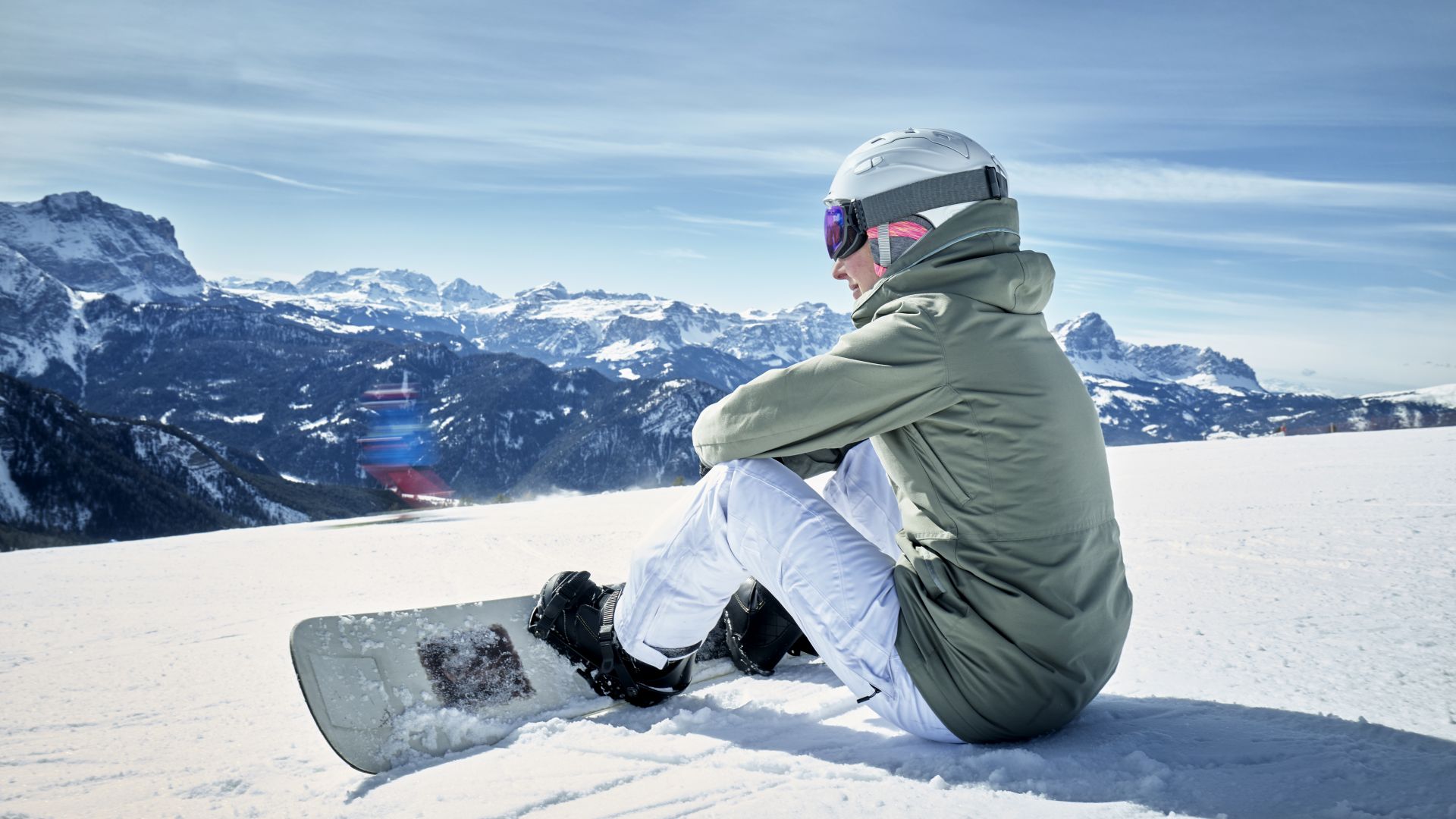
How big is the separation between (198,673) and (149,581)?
3.22 metres

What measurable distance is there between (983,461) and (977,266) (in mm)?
505

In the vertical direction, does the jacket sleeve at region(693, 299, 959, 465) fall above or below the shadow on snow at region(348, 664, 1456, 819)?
above

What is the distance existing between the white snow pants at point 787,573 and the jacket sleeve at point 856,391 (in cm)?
16

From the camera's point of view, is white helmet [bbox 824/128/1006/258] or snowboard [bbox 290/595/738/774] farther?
snowboard [bbox 290/595/738/774]

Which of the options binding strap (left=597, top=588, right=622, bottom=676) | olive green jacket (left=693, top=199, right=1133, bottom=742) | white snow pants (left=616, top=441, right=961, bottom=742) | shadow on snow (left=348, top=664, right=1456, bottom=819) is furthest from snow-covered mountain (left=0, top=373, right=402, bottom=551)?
olive green jacket (left=693, top=199, right=1133, bottom=742)

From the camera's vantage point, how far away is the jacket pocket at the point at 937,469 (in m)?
2.06

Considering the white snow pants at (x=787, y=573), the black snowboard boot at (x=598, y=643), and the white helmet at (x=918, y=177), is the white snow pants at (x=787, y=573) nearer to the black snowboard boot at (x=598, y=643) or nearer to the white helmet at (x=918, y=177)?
the black snowboard boot at (x=598, y=643)

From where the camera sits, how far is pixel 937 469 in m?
2.10

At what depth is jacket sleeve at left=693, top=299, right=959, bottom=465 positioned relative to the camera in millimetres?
1996

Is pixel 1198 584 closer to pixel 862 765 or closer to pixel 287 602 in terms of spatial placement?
pixel 862 765

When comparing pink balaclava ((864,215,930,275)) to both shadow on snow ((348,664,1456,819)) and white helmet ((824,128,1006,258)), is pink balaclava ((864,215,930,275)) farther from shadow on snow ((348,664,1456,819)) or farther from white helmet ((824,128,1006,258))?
shadow on snow ((348,664,1456,819))

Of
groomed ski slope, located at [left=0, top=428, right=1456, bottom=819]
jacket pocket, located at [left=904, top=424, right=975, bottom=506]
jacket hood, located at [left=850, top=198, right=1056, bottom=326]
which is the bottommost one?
groomed ski slope, located at [left=0, top=428, right=1456, bottom=819]

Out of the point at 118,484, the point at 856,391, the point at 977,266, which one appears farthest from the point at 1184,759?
the point at 118,484

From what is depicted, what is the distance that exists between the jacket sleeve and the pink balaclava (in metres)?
0.32
